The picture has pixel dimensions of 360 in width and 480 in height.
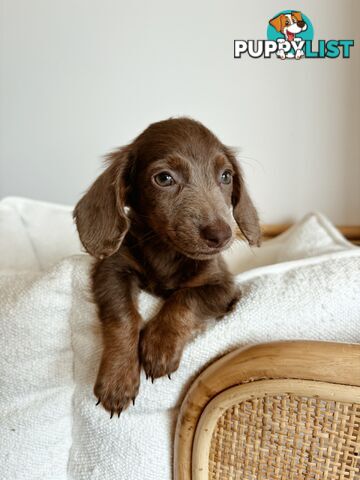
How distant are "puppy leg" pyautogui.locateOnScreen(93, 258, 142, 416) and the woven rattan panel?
220 millimetres

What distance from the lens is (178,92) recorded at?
2.53m

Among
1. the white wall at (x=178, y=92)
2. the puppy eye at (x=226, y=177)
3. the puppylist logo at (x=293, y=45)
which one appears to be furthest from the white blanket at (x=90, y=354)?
the puppylist logo at (x=293, y=45)

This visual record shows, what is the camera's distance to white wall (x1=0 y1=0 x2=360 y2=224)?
2.44 m

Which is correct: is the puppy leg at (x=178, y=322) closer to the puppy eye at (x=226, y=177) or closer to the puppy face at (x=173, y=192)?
the puppy face at (x=173, y=192)

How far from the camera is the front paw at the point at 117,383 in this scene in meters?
1.08

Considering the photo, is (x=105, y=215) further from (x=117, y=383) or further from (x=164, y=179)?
(x=117, y=383)

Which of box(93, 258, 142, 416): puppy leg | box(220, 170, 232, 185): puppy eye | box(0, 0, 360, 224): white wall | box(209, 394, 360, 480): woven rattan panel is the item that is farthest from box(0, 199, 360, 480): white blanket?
box(0, 0, 360, 224): white wall

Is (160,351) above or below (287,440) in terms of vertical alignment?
above

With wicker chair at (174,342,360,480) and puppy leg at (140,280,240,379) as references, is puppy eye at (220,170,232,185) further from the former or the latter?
wicker chair at (174,342,360,480)

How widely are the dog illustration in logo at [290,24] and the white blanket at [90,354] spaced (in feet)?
4.94

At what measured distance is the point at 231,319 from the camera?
3.70 feet

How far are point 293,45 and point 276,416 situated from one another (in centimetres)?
202

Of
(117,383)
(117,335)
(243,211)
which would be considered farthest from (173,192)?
(117,383)

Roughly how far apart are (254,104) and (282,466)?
191cm
